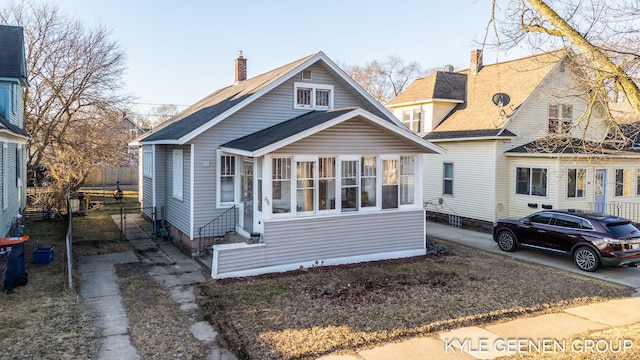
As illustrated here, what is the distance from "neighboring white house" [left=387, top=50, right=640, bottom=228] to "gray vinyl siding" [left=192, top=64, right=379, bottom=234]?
23.4 ft

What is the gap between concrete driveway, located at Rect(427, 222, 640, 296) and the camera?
1149 centimetres

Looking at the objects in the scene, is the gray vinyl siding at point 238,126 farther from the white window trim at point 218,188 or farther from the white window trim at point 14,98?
the white window trim at point 14,98

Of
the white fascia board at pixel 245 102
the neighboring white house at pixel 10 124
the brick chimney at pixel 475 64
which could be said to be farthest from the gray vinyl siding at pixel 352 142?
the brick chimney at pixel 475 64

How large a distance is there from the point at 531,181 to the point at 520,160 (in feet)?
3.10

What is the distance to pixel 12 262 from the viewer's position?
928 cm

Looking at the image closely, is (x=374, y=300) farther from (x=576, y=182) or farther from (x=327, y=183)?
(x=576, y=182)

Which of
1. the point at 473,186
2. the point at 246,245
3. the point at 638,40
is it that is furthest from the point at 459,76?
the point at 246,245

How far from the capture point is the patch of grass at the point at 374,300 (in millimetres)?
7234

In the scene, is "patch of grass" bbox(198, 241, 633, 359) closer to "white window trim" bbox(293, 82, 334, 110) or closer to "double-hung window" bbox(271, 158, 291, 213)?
"double-hung window" bbox(271, 158, 291, 213)

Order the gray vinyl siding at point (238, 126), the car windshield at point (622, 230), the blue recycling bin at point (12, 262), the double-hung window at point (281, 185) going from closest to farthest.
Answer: the blue recycling bin at point (12, 262), the double-hung window at point (281, 185), the car windshield at point (622, 230), the gray vinyl siding at point (238, 126)

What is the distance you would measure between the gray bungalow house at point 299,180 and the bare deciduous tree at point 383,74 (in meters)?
36.8

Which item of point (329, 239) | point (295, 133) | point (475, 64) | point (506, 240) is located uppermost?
point (475, 64)

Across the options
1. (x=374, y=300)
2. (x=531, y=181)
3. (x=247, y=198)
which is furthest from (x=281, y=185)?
Result: (x=531, y=181)

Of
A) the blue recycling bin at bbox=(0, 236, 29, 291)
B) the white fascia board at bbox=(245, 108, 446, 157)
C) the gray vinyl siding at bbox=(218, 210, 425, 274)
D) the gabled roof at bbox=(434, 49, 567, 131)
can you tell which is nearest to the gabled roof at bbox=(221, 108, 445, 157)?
the white fascia board at bbox=(245, 108, 446, 157)
